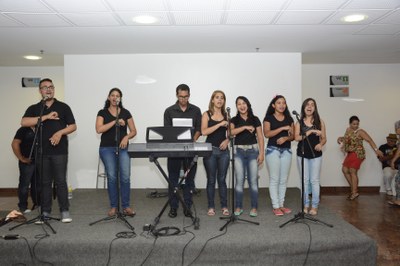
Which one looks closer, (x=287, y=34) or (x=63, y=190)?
(x=63, y=190)

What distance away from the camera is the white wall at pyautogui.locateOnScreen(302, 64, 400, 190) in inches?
283

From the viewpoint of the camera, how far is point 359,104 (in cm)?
720

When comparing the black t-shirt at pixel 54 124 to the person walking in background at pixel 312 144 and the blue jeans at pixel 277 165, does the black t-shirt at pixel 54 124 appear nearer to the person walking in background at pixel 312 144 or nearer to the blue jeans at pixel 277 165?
the blue jeans at pixel 277 165

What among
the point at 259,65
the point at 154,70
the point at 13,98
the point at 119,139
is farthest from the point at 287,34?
the point at 13,98

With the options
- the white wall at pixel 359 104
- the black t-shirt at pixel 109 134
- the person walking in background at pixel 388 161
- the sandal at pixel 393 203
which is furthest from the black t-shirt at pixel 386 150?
the black t-shirt at pixel 109 134

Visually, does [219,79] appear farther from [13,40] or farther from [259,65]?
[13,40]

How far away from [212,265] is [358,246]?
142 centimetres

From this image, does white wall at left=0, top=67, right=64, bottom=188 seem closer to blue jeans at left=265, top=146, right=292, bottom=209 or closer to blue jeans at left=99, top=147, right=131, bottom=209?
blue jeans at left=99, top=147, right=131, bottom=209

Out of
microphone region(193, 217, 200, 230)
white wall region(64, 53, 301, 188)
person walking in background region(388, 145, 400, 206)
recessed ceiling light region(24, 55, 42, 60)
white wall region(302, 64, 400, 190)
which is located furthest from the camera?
white wall region(302, 64, 400, 190)

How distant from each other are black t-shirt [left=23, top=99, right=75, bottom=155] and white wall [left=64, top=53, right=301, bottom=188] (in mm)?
2325

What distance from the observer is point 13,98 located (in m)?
7.30

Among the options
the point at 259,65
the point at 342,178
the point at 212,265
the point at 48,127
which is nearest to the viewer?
the point at 212,265

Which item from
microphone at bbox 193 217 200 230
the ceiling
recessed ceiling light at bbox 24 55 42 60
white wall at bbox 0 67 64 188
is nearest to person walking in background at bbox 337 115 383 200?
the ceiling

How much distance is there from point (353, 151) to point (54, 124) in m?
5.39
